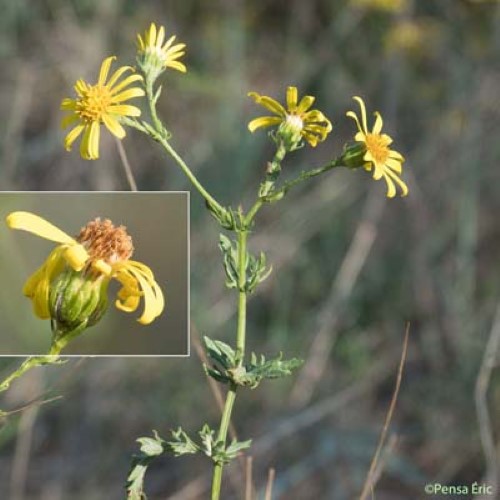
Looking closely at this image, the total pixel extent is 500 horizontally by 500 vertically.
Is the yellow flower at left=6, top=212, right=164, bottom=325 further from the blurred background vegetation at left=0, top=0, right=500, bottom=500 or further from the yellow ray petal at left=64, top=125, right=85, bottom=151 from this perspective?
the blurred background vegetation at left=0, top=0, right=500, bottom=500

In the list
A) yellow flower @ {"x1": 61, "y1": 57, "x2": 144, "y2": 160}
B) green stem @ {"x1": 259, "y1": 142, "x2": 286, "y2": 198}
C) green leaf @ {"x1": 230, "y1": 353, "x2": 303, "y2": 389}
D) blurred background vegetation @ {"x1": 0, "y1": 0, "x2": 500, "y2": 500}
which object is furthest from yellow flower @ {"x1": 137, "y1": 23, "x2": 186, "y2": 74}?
A: blurred background vegetation @ {"x1": 0, "y1": 0, "x2": 500, "y2": 500}

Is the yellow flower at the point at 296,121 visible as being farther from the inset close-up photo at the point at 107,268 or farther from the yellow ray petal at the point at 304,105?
the inset close-up photo at the point at 107,268

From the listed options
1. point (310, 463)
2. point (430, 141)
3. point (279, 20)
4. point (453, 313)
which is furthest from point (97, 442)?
point (279, 20)

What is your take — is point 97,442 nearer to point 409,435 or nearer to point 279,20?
point 409,435

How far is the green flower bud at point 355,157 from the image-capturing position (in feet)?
3.20

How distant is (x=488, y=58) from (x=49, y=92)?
1757 mm

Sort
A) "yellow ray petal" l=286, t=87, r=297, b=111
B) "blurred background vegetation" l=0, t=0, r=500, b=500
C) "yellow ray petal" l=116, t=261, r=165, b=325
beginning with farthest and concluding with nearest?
"blurred background vegetation" l=0, t=0, r=500, b=500
"yellow ray petal" l=286, t=87, r=297, b=111
"yellow ray petal" l=116, t=261, r=165, b=325

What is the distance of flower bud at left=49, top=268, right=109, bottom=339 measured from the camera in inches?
35.1

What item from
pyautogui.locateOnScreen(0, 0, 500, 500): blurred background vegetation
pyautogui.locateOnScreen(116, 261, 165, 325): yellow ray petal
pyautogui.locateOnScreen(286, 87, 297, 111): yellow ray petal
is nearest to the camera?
pyautogui.locateOnScreen(116, 261, 165, 325): yellow ray petal

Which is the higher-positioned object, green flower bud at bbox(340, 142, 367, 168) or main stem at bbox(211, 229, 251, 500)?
green flower bud at bbox(340, 142, 367, 168)

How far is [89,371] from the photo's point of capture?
3.01 metres

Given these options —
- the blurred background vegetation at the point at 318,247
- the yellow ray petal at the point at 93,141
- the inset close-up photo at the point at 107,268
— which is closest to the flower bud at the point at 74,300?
the inset close-up photo at the point at 107,268

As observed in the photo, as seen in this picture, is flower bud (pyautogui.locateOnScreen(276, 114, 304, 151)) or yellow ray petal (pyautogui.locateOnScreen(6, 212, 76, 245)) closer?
yellow ray petal (pyautogui.locateOnScreen(6, 212, 76, 245))

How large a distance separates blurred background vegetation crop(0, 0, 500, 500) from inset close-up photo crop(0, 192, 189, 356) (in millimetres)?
1407
